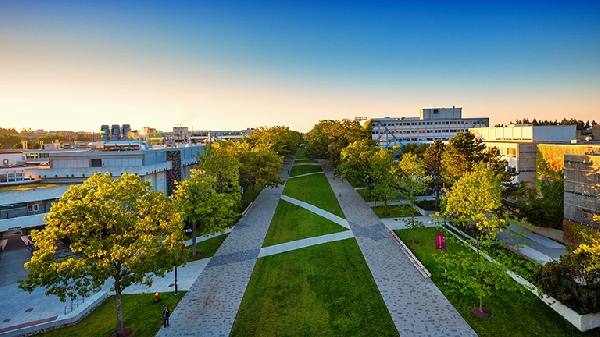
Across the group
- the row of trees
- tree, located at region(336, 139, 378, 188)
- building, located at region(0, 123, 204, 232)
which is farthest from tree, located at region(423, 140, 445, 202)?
the row of trees

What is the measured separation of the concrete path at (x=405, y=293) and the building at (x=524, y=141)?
19802mm

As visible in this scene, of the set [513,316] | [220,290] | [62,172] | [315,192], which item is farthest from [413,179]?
[62,172]

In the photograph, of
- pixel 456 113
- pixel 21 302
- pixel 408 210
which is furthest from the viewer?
pixel 456 113

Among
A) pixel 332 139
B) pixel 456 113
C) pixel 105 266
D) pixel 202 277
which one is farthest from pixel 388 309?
pixel 456 113

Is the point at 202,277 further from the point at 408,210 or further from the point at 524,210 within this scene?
the point at 524,210

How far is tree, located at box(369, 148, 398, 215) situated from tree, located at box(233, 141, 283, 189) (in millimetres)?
15025

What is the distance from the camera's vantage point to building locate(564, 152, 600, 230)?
27.0 m

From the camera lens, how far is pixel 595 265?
17.7 metres

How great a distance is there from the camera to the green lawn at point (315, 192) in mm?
47803

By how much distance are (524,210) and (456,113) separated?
9603cm

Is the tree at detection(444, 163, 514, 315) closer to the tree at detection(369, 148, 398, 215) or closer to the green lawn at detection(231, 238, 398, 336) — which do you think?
the green lawn at detection(231, 238, 398, 336)

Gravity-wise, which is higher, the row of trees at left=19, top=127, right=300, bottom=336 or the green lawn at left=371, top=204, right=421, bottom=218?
the row of trees at left=19, top=127, right=300, bottom=336

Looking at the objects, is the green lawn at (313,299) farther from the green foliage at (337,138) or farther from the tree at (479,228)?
the green foliage at (337,138)

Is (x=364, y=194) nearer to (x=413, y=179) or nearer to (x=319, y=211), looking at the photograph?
(x=319, y=211)
